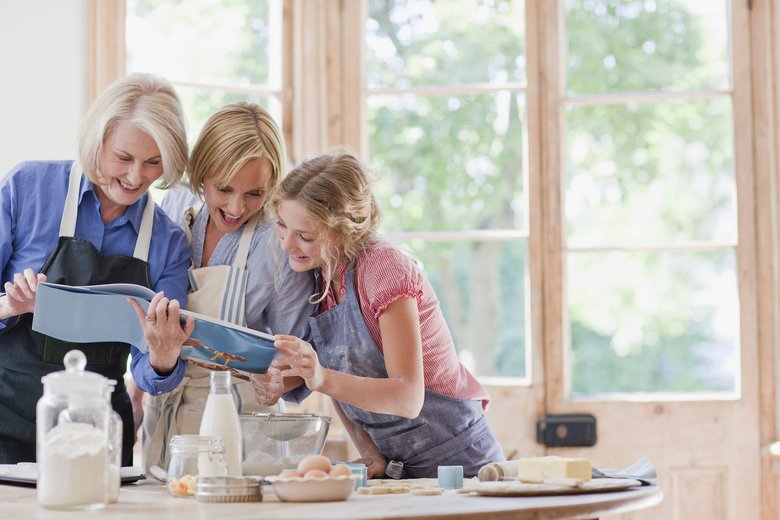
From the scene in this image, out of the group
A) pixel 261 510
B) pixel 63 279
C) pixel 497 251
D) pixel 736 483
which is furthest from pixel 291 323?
pixel 497 251

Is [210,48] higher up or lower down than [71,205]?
higher up

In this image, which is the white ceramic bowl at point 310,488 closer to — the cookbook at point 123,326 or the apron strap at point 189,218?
the cookbook at point 123,326

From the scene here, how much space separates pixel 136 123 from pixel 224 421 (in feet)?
2.33

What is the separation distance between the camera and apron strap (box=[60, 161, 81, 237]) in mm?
2189

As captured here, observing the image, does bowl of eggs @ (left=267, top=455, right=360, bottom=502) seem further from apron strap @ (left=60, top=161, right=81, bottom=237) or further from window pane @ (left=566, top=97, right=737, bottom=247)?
window pane @ (left=566, top=97, right=737, bottom=247)

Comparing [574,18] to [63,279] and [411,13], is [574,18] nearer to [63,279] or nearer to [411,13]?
[411,13]

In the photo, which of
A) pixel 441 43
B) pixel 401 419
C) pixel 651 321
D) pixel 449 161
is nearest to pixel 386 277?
pixel 401 419

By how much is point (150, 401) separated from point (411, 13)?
476cm

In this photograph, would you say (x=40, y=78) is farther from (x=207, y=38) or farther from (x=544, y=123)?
(x=544, y=123)

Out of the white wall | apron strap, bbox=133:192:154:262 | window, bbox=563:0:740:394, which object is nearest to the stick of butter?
apron strap, bbox=133:192:154:262

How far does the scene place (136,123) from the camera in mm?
2125

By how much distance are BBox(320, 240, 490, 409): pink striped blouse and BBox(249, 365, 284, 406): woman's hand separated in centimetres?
22

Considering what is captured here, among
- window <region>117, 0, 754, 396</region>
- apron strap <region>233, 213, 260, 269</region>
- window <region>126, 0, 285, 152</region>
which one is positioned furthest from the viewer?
window <region>117, 0, 754, 396</region>

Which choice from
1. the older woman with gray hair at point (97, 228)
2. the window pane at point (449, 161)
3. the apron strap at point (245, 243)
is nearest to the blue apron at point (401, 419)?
the apron strap at point (245, 243)
